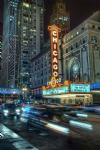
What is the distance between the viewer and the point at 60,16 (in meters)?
168

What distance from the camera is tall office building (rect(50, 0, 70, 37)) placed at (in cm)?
16638

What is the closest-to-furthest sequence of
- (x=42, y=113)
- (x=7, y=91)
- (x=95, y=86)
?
(x=42, y=113) < (x=95, y=86) < (x=7, y=91)

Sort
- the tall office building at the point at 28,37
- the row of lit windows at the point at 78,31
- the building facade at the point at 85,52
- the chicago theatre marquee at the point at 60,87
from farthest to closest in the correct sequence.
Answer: the tall office building at the point at 28,37 < the row of lit windows at the point at 78,31 < the building facade at the point at 85,52 < the chicago theatre marquee at the point at 60,87

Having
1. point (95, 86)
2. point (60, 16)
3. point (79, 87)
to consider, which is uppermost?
point (60, 16)

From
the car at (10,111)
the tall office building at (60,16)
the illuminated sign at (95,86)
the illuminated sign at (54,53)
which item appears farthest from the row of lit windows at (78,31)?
the tall office building at (60,16)

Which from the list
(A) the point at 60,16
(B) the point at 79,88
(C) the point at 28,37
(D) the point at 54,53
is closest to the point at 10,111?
(B) the point at 79,88

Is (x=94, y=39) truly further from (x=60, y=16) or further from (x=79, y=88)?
(x=60, y=16)

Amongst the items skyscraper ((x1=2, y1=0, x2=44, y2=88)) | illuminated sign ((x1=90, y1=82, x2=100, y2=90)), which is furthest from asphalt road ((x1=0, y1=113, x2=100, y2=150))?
skyscraper ((x1=2, y1=0, x2=44, y2=88))

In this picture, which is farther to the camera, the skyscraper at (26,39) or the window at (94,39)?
the skyscraper at (26,39)

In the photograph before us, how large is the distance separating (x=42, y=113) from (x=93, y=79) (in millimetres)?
42648

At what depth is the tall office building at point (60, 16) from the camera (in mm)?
166375

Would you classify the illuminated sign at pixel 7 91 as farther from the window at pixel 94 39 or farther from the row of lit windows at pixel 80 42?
the window at pixel 94 39

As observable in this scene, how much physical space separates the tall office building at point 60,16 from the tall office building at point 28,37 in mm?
10373

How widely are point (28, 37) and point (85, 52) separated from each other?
97.2 metres
